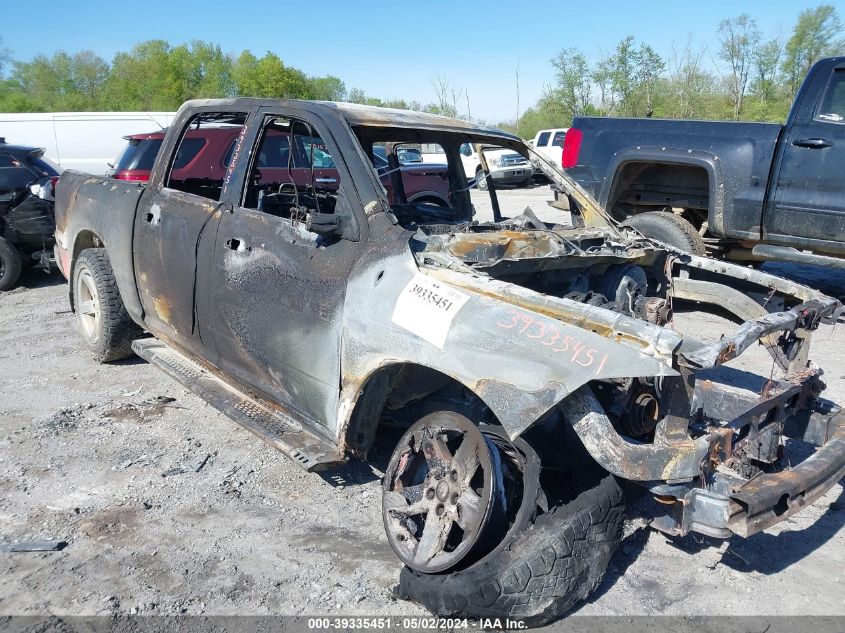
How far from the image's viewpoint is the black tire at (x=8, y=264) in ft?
26.7

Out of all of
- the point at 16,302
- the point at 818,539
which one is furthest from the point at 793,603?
the point at 16,302

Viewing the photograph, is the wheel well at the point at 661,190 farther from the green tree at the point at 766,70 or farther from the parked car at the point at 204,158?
the green tree at the point at 766,70

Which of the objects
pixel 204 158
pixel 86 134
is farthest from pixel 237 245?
pixel 86 134

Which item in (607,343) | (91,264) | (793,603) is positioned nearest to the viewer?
(607,343)

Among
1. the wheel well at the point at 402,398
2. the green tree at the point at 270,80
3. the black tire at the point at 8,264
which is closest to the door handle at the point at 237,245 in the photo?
the wheel well at the point at 402,398

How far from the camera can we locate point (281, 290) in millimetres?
3375

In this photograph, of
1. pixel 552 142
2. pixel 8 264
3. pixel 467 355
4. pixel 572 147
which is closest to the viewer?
pixel 467 355

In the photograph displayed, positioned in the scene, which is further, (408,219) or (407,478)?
(408,219)

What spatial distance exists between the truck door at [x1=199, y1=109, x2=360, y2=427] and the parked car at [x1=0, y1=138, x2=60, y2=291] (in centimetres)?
536

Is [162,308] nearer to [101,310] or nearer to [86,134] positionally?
[101,310]

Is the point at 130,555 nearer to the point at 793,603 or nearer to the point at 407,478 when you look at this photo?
the point at 407,478

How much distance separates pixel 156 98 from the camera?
146 feet

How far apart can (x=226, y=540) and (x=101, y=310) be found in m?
2.59

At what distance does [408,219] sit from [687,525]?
230cm
